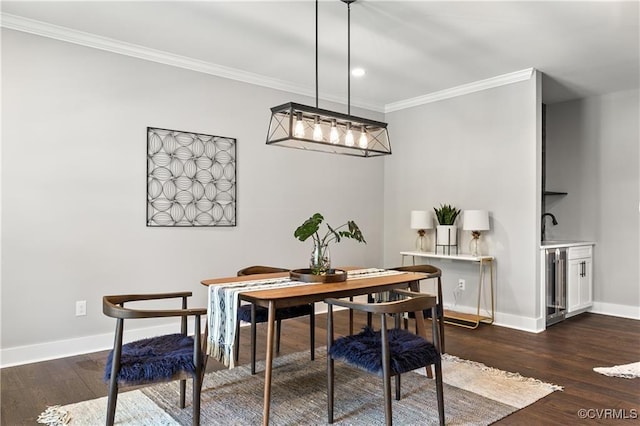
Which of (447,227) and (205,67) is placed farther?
(447,227)

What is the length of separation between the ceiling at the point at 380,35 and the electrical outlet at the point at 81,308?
204 cm

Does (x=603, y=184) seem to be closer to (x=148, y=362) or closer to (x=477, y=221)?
(x=477, y=221)

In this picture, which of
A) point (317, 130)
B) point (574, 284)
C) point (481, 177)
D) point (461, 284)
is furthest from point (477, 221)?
point (317, 130)

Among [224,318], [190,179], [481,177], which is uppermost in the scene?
[481,177]

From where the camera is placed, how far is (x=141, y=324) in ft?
12.5

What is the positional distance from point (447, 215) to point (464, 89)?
54.9 inches

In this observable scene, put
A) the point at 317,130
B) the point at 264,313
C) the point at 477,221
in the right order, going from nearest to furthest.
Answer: the point at 317,130, the point at 264,313, the point at 477,221

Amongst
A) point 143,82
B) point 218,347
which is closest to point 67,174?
point 143,82

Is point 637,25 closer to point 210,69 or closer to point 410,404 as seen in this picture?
point 410,404

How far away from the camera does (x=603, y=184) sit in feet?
16.8

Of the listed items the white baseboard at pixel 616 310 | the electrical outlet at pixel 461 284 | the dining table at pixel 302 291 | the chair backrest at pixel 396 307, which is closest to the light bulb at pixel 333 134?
the dining table at pixel 302 291

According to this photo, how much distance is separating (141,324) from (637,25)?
15.0 feet

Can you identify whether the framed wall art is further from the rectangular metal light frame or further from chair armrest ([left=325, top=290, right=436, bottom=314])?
chair armrest ([left=325, top=290, right=436, bottom=314])

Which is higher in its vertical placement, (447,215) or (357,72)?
(357,72)
